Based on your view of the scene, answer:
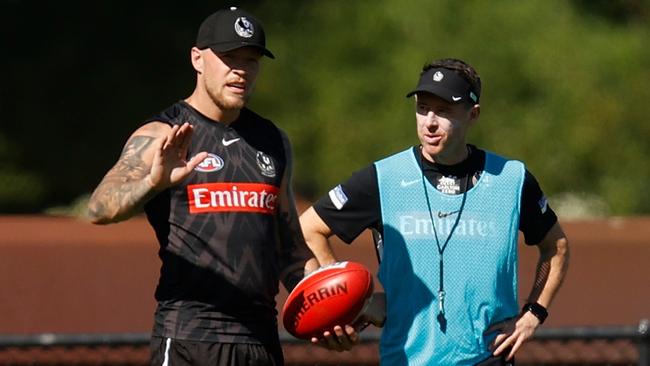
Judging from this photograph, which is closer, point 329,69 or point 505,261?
point 505,261

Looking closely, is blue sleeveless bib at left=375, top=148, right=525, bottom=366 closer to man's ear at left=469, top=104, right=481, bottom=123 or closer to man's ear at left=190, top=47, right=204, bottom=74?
man's ear at left=469, top=104, right=481, bottom=123

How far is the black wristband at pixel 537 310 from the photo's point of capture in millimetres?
6613

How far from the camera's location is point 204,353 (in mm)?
6250

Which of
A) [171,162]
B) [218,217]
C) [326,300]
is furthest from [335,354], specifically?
[171,162]

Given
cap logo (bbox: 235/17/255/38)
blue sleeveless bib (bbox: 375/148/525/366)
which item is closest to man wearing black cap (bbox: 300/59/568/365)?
blue sleeveless bib (bbox: 375/148/525/366)

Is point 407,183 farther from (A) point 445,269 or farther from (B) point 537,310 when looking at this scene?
(B) point 537,310

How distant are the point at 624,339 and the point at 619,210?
771 cm

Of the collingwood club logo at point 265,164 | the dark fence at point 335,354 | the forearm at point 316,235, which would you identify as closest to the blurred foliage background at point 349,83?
the dark fence at point 335,354

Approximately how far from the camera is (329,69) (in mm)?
18484

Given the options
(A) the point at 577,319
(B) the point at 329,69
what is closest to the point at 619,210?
(B) the point at 329,69

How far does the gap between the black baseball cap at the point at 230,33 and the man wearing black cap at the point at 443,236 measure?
0.66 meters

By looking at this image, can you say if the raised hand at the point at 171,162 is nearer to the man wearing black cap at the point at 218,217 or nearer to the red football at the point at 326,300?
the man wearing black cap at the point at 218,217

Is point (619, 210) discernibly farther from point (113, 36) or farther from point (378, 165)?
point (378, 165)

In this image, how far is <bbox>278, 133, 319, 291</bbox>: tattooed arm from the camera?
6.53 m
